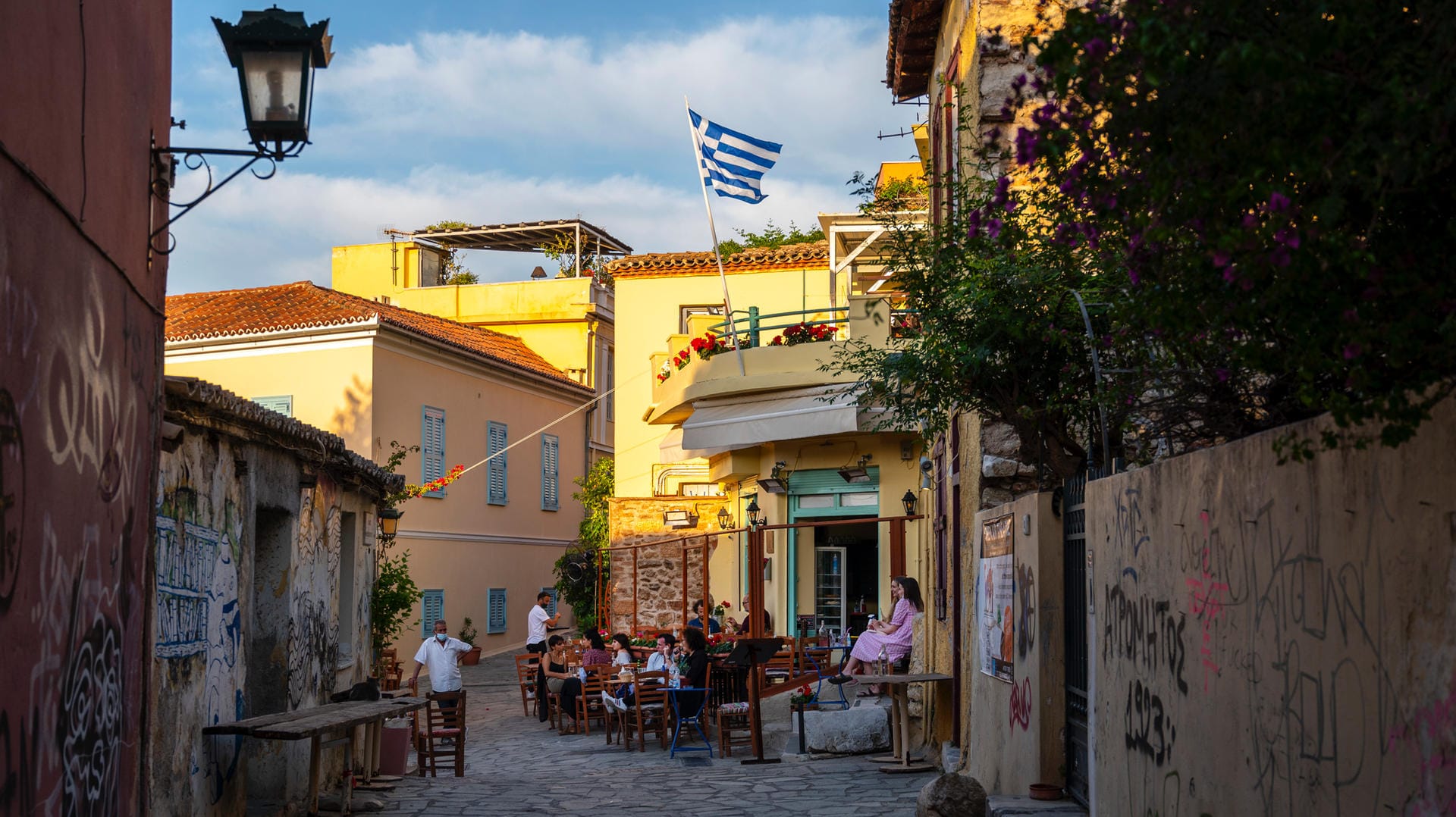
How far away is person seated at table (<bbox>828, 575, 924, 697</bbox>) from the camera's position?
15.4 m

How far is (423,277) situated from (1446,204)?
39114 millimetres

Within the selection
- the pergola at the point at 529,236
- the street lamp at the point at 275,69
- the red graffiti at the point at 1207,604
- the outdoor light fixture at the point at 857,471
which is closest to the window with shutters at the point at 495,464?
the pergola at the point at 529,236

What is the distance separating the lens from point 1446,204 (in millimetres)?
3291

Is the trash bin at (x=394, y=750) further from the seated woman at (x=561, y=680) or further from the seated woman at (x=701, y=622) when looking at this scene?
the seated woman at (x=701, y=622)

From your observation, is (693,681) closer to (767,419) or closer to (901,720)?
(901,720)

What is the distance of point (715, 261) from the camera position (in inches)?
1271

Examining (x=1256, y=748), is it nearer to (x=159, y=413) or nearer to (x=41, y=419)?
(x=41, y=419)

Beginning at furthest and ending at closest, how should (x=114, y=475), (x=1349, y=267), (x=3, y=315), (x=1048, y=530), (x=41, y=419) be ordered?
1. (x=1048, y=530)
2. (x=114, y=475)
3. (x=41, y=419)
4. (x=3, y=315)
5. (x=1349, y=267)

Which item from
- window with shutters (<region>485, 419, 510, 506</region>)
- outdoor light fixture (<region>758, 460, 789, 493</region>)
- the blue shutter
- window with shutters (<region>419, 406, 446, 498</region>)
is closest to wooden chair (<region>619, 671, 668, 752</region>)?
outdoor light fixture (<region>758, 460, 789, 493</region>)

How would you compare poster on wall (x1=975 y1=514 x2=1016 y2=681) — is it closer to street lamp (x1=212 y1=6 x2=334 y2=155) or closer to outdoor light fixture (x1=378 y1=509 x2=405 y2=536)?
street lamp (x1=212 y1=6 x2=334 y2=155)

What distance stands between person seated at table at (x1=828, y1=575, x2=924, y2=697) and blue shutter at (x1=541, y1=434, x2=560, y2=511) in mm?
20534

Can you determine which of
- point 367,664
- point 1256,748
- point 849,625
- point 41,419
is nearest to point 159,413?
point 41,419

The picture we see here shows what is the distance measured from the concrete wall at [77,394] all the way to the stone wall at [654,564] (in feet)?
63.7

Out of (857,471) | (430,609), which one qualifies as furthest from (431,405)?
(857,471)
